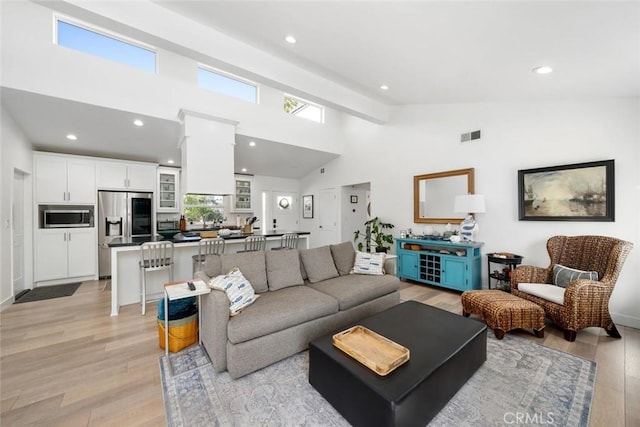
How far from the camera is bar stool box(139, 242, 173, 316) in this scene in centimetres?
324

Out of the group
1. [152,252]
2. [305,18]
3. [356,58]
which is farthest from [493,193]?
[152,252]

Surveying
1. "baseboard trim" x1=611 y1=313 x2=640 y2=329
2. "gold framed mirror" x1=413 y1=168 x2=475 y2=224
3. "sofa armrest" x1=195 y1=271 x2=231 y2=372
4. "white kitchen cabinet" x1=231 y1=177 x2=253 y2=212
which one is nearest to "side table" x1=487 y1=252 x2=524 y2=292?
→ "gold framed mirror" x1=413 y1=168 x2=475 y2=224

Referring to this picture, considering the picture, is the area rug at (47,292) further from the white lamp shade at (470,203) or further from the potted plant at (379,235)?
the white lamp shade at (470,203)

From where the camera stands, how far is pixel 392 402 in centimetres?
129

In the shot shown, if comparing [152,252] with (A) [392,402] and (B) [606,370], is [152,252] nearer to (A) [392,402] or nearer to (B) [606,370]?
(A) [392,402]

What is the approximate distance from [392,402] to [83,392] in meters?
2.19

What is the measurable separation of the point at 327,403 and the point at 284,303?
2.80 ft

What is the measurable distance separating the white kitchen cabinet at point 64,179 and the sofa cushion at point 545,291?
6953mm

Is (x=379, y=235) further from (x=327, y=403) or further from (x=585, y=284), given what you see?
(x=327, y=403)

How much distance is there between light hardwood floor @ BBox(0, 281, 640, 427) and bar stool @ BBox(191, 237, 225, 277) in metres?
0.83

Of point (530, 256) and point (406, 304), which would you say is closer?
point (406, 304)

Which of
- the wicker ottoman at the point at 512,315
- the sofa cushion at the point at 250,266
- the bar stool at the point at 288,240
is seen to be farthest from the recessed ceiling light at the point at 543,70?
the bar stool at the point at 288,240

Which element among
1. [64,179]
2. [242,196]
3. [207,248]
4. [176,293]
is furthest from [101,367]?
[242,196]

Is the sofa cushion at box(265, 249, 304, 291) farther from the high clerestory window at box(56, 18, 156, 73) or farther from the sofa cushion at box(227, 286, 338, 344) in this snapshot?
the high clerestory window at box(56, 18, 156, 73)
